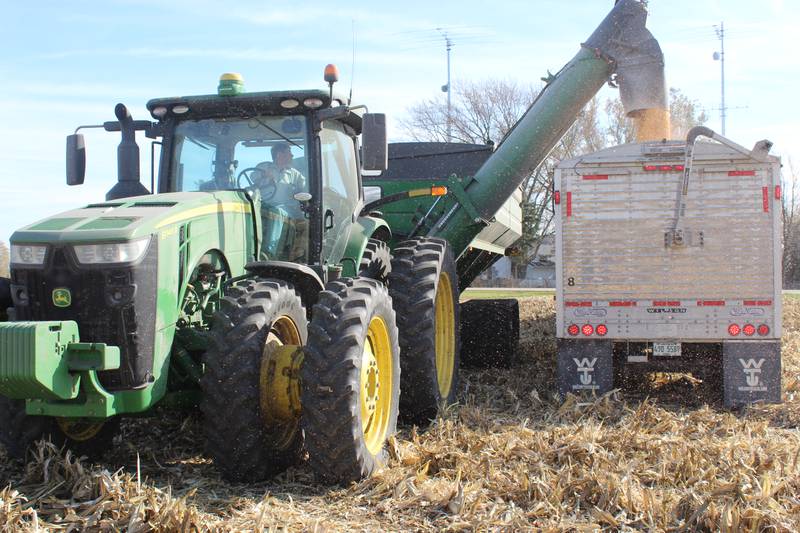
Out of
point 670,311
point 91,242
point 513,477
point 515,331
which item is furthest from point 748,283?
point 91,242

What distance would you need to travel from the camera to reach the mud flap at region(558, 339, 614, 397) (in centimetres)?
782

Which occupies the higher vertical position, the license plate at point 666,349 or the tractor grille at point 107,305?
the tractor grille at point 107,305

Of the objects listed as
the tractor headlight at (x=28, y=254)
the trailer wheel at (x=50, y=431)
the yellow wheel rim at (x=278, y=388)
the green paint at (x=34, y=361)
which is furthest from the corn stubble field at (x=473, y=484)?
the tractor headlight at (x=28, y=254)

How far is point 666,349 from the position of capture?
7801 millimetres

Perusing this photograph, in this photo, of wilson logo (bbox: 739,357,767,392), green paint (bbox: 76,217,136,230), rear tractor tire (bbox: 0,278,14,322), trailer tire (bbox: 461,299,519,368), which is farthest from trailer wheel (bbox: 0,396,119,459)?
wilson logo (bbox: 739,357,767,392)

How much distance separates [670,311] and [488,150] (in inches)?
121

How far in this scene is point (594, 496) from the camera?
458cm

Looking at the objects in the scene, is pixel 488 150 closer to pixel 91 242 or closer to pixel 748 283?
pixel 748 283

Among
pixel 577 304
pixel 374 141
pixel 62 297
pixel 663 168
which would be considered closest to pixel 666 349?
pixel 577 304

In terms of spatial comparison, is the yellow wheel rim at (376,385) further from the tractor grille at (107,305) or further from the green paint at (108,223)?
the green paint at (108,223)

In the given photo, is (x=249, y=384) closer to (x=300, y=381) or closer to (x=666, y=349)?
(x=300, y=381)

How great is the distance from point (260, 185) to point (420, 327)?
1572mm

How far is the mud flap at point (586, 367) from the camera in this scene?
782cm

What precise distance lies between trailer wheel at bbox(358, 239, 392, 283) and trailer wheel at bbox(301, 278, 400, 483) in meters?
1.38
